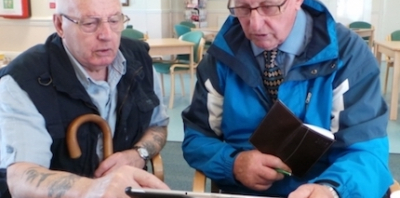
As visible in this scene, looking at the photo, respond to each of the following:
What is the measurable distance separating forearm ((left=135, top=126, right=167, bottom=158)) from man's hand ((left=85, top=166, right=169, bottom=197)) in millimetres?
473

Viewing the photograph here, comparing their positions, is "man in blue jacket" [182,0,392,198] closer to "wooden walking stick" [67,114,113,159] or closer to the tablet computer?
"wooden walking stick" [67,114,113,159]

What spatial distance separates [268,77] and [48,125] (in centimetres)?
67

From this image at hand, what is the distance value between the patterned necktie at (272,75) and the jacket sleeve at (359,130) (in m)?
0.18

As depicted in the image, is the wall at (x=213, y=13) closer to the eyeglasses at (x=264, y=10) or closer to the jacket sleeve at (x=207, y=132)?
the jacket sleeve at (x=207, y=132)

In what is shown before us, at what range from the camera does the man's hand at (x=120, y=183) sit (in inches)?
40.2

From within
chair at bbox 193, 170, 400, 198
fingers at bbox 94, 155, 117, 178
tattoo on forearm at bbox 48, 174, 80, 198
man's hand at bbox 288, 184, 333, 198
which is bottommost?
chair at bbox 193, 170, 400, 198

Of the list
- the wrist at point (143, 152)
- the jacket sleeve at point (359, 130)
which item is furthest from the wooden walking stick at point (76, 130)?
the jacket sleeve at point (359, 130)

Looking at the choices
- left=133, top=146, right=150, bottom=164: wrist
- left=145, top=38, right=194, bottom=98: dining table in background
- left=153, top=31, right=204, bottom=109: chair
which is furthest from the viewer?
left=153, top=31, right=204, bottom=109: chair

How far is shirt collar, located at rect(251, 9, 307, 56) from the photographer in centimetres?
142

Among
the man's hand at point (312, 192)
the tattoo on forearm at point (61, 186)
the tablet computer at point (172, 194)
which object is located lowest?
the man's hand at point (312, 192)

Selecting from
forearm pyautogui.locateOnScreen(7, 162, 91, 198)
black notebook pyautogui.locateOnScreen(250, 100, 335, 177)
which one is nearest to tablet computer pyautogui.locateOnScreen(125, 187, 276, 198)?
forearm pyautogui.locateOnScreen(7, 162, 91, 198)

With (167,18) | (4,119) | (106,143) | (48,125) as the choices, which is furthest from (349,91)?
(167,18)

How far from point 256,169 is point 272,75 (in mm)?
303

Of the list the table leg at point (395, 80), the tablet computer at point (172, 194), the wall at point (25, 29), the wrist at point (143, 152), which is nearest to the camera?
the tablet computer at point (172, 194)
